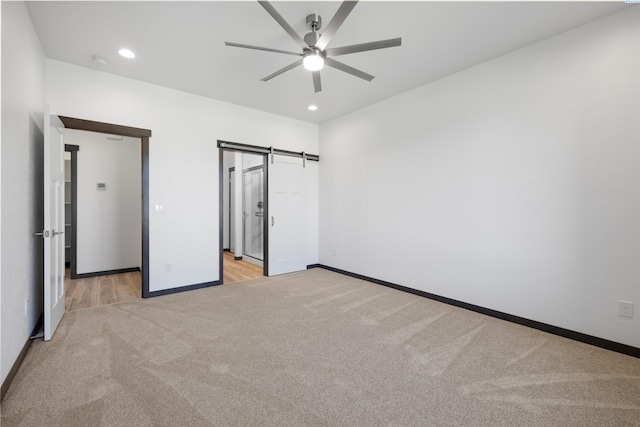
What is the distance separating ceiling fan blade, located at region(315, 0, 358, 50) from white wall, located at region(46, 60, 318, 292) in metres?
2.48

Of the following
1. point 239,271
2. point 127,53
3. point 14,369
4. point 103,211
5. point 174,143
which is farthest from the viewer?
point 239,271

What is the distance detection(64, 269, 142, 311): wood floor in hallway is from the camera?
3443 mm

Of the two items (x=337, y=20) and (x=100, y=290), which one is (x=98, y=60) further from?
(x=100, y=290)

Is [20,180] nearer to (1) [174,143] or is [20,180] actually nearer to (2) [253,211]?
(1) [174,143]

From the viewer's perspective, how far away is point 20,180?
2.12 meters

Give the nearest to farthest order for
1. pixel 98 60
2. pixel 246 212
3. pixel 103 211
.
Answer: pixel 98 60 → pixel 103 211 → pixel 246 212

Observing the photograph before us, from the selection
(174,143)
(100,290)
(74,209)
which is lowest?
(100,290)

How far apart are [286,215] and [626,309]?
424 centimetres

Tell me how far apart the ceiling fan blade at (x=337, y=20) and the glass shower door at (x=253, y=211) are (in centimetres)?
363

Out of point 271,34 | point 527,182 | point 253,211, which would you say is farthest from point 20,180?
point 527,182

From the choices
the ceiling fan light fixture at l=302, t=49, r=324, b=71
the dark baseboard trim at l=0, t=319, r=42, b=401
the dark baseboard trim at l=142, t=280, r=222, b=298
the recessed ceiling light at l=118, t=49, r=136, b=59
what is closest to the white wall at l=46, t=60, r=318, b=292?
the dark baseboard trim at l=142, t=280, r=222, b=298

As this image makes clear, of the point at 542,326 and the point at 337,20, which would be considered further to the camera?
the point at 542,326

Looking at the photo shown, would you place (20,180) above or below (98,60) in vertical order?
below

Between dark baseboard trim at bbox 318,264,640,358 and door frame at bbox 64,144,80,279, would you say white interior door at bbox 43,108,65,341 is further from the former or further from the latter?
dark baseboard trim at bbox 318,264,640,358
